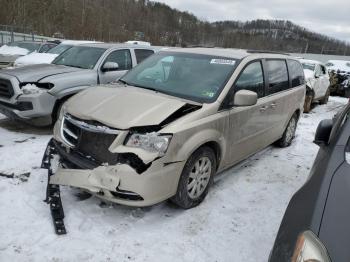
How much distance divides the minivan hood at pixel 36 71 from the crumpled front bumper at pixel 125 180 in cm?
314

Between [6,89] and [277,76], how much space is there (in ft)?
15.3

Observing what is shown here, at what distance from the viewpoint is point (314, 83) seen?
38.9 ft

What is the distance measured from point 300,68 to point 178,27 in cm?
8679

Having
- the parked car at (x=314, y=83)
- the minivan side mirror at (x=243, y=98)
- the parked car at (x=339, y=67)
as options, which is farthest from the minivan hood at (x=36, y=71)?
the parked car at (x=339, y=67)

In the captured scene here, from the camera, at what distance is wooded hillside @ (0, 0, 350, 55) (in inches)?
1545

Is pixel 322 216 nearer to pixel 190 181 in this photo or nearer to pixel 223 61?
pixel 190 181

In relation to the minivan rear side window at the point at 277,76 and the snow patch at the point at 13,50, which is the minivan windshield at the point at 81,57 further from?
the snow patch at the point at 13,50

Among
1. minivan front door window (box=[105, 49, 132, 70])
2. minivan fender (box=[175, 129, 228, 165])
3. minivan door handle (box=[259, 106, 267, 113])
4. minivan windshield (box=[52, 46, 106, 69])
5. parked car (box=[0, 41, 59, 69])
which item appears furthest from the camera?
parked car (box=[0, 41, 59, 69])

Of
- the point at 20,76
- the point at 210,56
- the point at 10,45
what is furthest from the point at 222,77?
the point at 10,45

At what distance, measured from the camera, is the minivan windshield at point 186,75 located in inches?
167

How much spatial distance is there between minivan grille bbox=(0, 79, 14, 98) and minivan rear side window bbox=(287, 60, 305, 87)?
4904mm

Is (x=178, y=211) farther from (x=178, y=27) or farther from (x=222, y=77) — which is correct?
(x=178, y=27)

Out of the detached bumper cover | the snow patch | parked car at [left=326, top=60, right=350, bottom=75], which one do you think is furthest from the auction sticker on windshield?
parked car at [left=326, top=60, right=350, bottom=75]

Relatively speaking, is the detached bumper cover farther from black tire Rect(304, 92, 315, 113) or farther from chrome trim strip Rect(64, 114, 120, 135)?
black tire Rect(304, 92, 315, 113)
